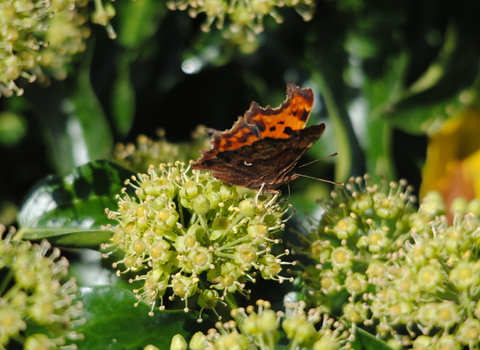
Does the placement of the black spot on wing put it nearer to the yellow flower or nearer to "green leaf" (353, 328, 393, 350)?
"green leaf" (353, 328, 393, 350)

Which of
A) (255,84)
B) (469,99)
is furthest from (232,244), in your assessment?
(469,99)

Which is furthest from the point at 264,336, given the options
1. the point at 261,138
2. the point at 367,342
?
the point at 261,138

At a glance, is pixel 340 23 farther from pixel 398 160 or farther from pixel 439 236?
pixel 439 236

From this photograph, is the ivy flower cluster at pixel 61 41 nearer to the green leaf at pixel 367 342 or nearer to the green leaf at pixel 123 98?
the green leaf at pixel 123 98

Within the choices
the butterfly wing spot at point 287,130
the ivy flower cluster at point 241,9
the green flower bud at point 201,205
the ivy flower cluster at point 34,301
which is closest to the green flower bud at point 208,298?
the green flower bud at point 201,205

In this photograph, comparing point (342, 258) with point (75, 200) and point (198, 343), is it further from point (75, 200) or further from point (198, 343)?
point (75, 200)
